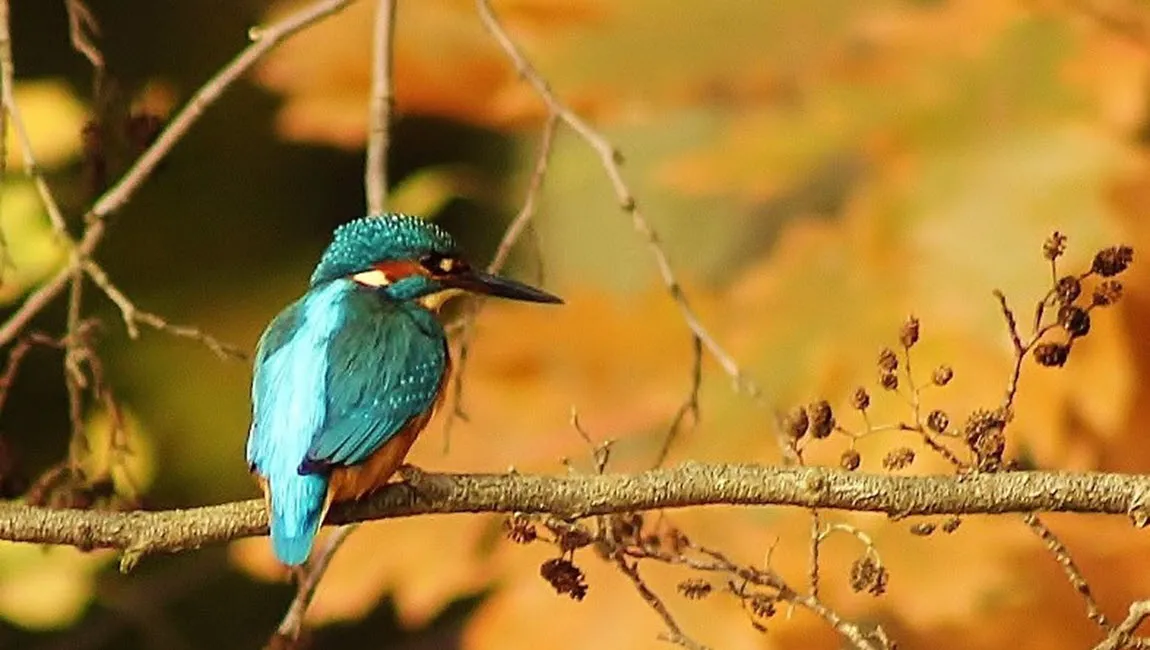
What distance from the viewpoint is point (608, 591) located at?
1194 millimetres

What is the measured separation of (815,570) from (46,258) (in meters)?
0.71

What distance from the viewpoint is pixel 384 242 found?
0.76 metres

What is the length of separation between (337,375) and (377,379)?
0.02 metres

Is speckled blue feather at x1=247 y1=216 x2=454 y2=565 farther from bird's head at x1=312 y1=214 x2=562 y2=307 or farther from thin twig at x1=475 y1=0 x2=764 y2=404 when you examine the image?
thin twig at x1=475 y1=0 x2=764 y2=404

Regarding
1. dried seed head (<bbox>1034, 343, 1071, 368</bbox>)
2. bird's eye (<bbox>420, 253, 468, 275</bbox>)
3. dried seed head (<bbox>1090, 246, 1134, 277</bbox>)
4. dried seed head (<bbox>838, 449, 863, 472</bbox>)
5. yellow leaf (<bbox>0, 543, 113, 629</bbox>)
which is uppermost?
dried seed head (<bbox>1090, 246, 1134, 277</bbox>)

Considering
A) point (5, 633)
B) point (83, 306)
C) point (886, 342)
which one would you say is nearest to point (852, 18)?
point (886, 342)

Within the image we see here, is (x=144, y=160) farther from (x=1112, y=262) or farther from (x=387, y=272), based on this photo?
(x=1112, y=262)

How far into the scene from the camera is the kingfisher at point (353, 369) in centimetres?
67

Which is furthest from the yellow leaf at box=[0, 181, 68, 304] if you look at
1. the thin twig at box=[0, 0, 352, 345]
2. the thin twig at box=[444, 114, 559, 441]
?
the thin twig at box=[444, 114, 559, 441]

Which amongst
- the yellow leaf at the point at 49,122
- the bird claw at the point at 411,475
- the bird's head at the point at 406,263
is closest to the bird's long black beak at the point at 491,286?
the bird's head at the point at 406,263

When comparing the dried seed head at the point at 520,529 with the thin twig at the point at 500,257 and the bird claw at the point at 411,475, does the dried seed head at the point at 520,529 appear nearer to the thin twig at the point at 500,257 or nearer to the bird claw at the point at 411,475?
the bird claw at the point at 411,475

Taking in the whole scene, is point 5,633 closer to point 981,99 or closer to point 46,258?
point 46,258

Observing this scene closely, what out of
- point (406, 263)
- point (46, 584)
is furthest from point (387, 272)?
point (46, 584)

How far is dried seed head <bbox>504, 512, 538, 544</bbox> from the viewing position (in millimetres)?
623
